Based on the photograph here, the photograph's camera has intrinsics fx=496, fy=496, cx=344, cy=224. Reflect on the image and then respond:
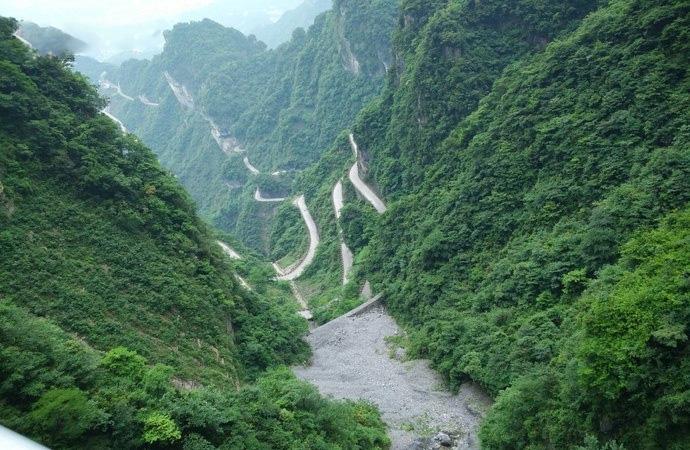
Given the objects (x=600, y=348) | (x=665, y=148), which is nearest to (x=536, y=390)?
(x=600, y=348)

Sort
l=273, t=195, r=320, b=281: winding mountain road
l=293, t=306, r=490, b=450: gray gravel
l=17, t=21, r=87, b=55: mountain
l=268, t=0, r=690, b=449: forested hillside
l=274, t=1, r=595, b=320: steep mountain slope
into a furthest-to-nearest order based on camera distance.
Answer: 1. l=273, t=195, r=320, b=281: winding mountain road
2. l=274, t=1, r=595, b=320: steep mountain slope
3. l=17, t=21, r=87, b=55: mountain
4. l=293, t=306, r=490, b=450: gray gravel
5. l=268, t=0, r=690, b=449: forested hillside

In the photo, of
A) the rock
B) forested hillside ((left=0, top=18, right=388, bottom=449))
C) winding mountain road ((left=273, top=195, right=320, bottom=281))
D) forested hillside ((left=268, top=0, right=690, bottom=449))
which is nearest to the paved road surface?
winding mountain road ((left=273, top=195, right=320, bottom=281))

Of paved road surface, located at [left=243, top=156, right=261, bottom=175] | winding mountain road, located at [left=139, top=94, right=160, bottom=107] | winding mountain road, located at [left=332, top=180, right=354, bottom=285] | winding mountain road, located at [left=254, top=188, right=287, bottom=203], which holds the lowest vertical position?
winding mountain road, located at [left=332, top=180, right=354, bottom=285]

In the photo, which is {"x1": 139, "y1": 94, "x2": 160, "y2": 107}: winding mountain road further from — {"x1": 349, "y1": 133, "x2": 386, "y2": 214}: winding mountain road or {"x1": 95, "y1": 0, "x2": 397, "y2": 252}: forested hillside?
{"x1": 349, "y1": 133, "x2": 386, "y2": 214}: winding mountain road

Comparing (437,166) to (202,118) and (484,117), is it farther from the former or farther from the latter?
(202,118)

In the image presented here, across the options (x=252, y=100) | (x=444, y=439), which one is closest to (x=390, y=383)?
(x=444, y=439)

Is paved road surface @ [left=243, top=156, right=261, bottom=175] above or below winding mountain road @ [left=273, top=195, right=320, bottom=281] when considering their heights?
above

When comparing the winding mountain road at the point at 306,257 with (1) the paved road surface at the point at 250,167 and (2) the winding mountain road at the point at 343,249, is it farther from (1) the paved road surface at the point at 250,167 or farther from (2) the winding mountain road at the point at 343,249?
(1) the paved road surface at the point at 250,167

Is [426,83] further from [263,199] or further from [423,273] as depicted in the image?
[263,199]
